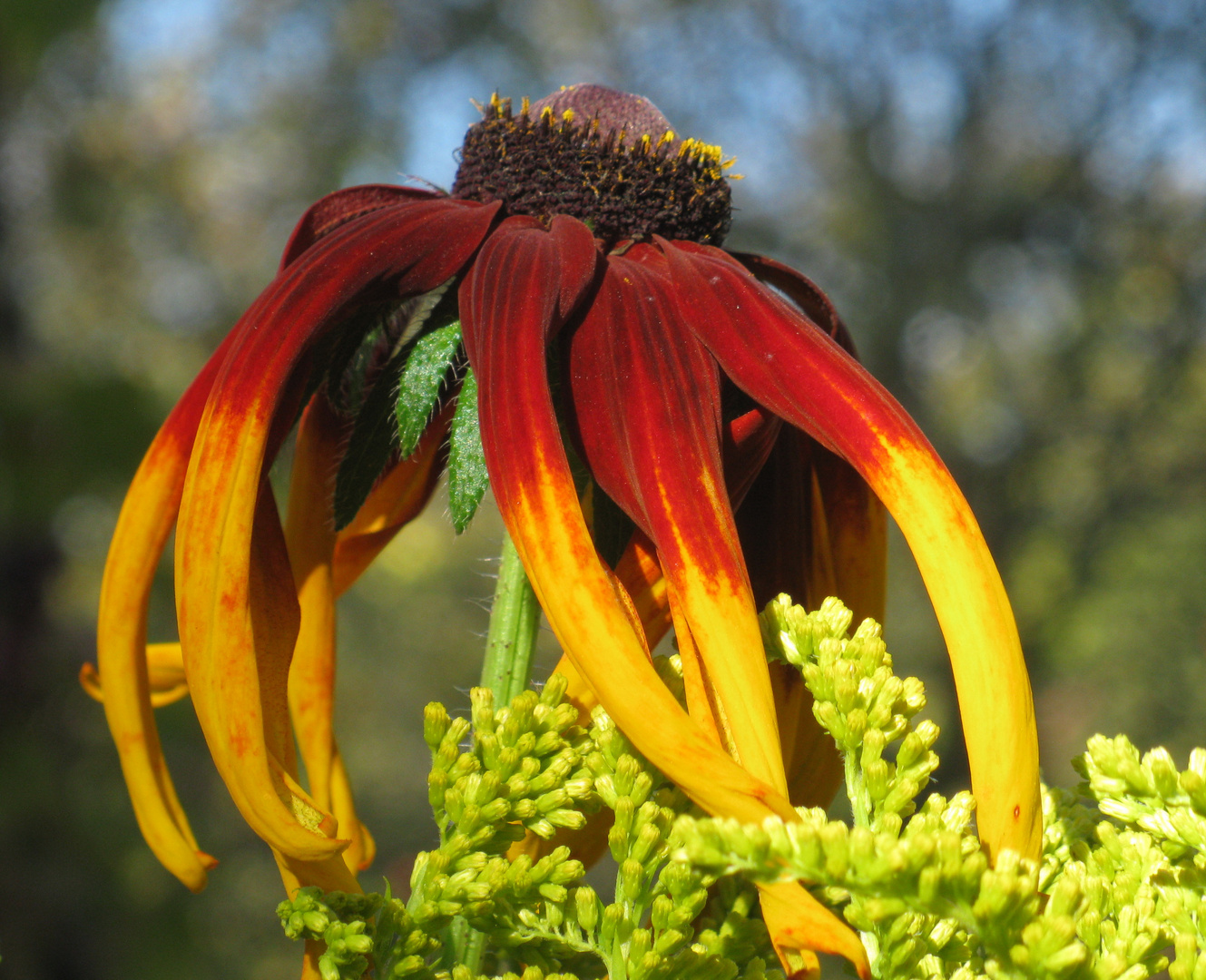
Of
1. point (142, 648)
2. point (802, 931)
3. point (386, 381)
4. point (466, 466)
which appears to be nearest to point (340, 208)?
point (386, 381)

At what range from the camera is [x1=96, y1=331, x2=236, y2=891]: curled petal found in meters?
0.84

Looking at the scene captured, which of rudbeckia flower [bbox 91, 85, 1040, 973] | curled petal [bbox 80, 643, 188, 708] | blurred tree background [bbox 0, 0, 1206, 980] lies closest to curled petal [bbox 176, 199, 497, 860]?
rudbeckia flower [bbox 91, 85, 1040, 973]

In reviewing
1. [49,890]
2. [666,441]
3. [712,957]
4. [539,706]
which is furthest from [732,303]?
[49,890]

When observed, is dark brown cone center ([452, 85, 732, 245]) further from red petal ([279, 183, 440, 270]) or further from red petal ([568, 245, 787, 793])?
red petal ([568, 245, 787, 793])

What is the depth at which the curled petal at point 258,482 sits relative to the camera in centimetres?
66

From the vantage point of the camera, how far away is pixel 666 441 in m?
0.74

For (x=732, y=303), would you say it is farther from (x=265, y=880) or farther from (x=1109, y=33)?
(x=265, y=880)

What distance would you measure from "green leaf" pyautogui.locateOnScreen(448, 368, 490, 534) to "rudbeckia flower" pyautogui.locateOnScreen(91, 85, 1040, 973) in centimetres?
3

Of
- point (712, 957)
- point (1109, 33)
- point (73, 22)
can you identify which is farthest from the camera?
point (1109, 33)

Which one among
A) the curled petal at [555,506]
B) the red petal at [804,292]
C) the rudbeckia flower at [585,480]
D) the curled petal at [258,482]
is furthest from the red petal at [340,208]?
the red petal at [804,292]

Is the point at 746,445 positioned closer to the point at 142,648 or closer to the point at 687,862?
the point at 687,862

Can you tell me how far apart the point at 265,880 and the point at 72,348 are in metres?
4.99

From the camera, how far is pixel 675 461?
2.39 ft

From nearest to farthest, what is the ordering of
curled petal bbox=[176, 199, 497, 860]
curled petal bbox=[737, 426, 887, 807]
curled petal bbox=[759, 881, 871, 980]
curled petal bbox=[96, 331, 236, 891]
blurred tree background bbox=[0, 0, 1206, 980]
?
curled petal bbox=[759, 881, 871, 980], curled petal bbox=[176, 199, 497, 860], curled petal bbox=[96, 331, 236, 891], curled petal bbox=[737, 426, 887, 807], blurred tree background bbox=[0, 0, 1206, 980]
